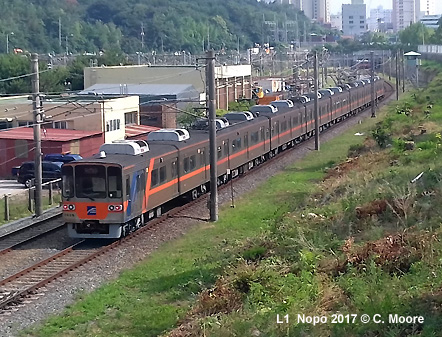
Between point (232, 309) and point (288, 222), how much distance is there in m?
4.92

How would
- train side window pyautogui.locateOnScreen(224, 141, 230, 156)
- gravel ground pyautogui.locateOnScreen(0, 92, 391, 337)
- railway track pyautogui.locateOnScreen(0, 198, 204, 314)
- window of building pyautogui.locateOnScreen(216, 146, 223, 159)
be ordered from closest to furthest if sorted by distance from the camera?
gravel ground pyautogui.locateOnScreen(0, 92, 391, 337)
railway track pyautogui.locateOnScreen(0, 198, 204, 314)
window of building pyautogui.locateOnScreen(216, 146, 223, 159)
train side window pyautogui.locateOnScreen(224, 141, 230, 156)

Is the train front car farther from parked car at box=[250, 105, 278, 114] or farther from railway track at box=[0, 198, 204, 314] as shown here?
parked car at box=[250, 105, 278, 114]

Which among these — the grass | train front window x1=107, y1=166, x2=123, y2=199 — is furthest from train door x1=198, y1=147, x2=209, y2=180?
train front window x1=107, y1=166, x2=123, y2=199

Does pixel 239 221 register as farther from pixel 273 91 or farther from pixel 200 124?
pixel 273 91

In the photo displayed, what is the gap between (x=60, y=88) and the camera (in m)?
58.8

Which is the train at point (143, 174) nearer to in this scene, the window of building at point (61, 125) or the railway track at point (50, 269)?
the railway track at point (50, 269)

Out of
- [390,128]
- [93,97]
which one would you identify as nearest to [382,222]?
[390,128]

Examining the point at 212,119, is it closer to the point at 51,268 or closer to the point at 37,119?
the point at 37,119

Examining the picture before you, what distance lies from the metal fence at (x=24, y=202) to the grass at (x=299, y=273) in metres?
6.16

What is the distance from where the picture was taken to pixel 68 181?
18438 mm

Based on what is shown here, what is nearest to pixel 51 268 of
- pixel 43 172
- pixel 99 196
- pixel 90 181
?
pixel 99 196

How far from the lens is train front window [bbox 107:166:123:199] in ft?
59.1

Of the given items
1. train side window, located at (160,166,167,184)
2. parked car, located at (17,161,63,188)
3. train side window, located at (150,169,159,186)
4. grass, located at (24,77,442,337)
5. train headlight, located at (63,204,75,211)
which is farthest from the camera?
parked car, located at (17,161,63,188)

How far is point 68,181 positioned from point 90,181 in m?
0.58
